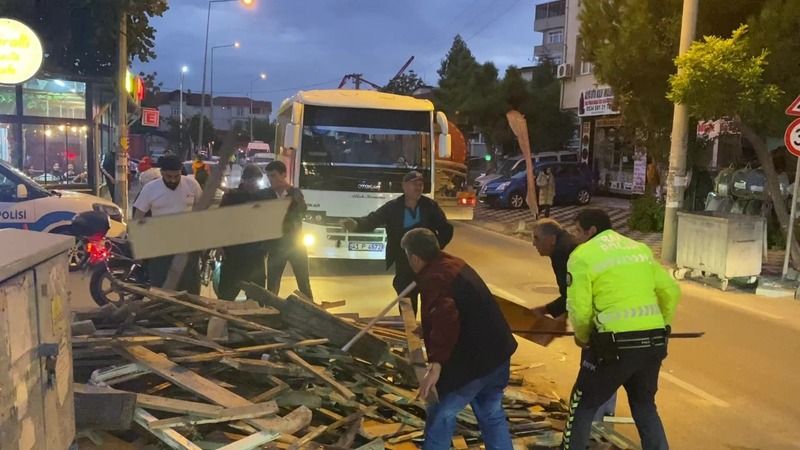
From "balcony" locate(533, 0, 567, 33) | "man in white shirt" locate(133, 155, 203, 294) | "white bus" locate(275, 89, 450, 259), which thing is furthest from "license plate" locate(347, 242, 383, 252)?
"balcony" locate(533, 0, 567, 33)

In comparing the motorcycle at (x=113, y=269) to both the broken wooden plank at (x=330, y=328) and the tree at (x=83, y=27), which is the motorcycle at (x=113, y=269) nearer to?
the broken wooden plank at (x=330, y=328)

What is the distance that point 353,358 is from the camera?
536 cm

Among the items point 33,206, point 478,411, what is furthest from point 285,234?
point 33,206

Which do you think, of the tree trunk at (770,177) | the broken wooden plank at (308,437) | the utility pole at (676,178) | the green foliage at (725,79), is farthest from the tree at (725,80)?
the broken wooden plank at (308,437)

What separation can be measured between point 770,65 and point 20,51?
518 inches

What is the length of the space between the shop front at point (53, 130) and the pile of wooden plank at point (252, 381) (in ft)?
42.0

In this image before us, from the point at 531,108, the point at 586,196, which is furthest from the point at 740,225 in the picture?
the point at 531,108

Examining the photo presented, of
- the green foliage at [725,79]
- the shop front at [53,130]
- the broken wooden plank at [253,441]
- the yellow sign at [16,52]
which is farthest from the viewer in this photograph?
the shop front at [53,130]

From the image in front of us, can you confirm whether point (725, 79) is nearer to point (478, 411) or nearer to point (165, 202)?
point (165, 202)

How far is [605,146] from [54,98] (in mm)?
20613

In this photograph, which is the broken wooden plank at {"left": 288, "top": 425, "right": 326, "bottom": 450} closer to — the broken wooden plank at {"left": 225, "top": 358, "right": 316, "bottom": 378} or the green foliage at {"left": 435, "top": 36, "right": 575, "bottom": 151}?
the broken wooden plank at {"left": 225, "top": 358, "right": 316, "bottom": 378}

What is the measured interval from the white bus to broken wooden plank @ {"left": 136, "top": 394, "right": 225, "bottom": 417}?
702 cm

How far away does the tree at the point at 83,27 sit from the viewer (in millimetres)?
15953

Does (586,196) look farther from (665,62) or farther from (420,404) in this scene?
(420,404)
